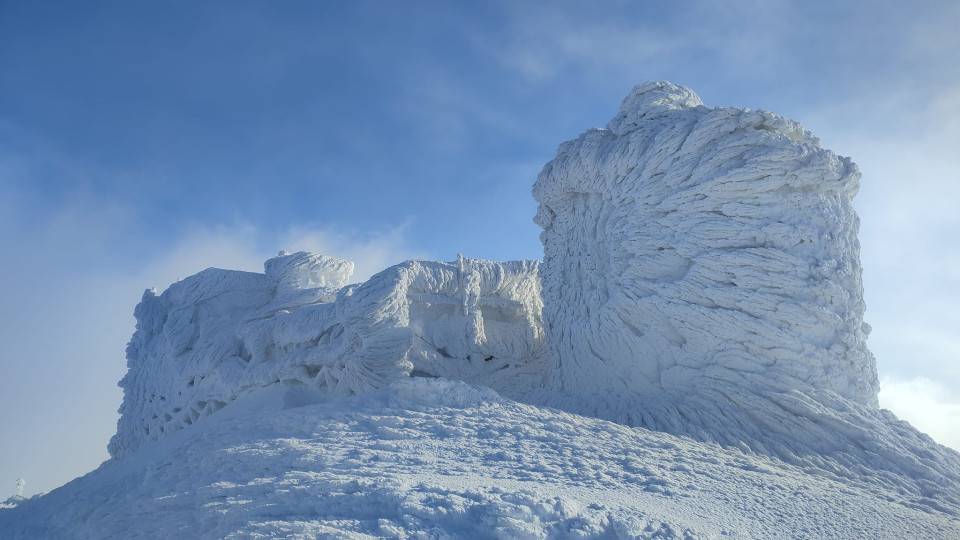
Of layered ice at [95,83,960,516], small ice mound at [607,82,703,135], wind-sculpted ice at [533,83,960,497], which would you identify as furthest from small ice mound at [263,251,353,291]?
small ice mound at [607,82,703,135]

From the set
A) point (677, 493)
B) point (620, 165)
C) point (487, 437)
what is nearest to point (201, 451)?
point (487, 437)

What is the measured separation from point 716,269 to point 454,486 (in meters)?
3.56

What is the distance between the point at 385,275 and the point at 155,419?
4424 millimetres

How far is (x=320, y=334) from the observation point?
8.79 meters

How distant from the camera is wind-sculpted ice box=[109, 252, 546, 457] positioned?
27.2 ft

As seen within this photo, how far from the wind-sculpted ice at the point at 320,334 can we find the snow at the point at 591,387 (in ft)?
0.11

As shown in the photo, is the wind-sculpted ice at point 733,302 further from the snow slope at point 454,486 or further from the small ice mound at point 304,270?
the small ice mound at point 304,270

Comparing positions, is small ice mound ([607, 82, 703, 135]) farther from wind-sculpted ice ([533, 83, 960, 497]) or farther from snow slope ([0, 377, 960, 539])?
snow slope ([0, 377, 960, 539])

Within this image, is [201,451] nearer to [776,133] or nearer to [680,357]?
[680,357]

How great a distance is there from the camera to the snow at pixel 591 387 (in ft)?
14.2

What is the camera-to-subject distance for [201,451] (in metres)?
5.48

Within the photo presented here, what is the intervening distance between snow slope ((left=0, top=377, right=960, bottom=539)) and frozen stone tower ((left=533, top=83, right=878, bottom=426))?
1.04 m

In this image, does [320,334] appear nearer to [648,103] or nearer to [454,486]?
[648,103]

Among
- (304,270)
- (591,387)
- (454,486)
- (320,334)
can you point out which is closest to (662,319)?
(591,387)
